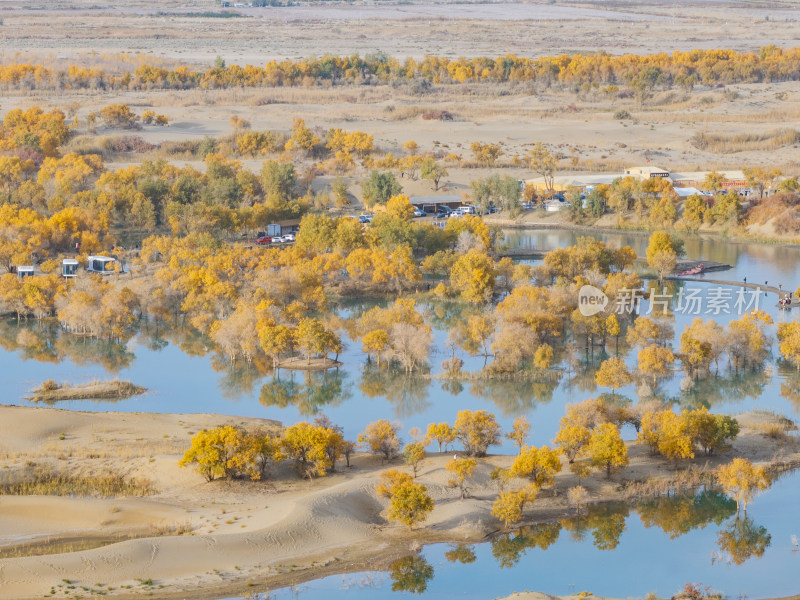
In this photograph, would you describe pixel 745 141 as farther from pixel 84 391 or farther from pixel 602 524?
pixel 602 524

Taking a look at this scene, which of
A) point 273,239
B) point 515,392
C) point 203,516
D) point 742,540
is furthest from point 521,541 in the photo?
point 273,239

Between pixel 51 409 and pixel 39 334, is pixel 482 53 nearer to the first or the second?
pixel 39 334

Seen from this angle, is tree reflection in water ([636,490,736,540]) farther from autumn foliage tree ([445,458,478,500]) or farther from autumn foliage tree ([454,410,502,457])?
autumn foliage tree ([454,410,502,457])

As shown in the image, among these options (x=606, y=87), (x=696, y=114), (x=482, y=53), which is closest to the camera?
(x=696, y=114)

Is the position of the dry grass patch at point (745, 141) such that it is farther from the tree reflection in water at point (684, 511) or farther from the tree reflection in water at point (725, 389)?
the tree reflection in water at point (684, 511)

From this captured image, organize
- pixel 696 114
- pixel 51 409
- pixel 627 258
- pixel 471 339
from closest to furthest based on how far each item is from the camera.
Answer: pixel 51 409 < pixel 471 339 < pixel 627 258 < pixel 696 114

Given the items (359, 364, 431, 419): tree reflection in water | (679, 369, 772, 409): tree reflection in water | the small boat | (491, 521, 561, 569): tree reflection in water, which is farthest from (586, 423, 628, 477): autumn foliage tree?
the small boat

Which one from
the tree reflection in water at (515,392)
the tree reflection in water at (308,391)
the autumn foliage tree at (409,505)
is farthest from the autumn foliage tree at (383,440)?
the tree reflection in water at (515,392)

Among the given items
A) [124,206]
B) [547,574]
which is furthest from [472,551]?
[124,206]
